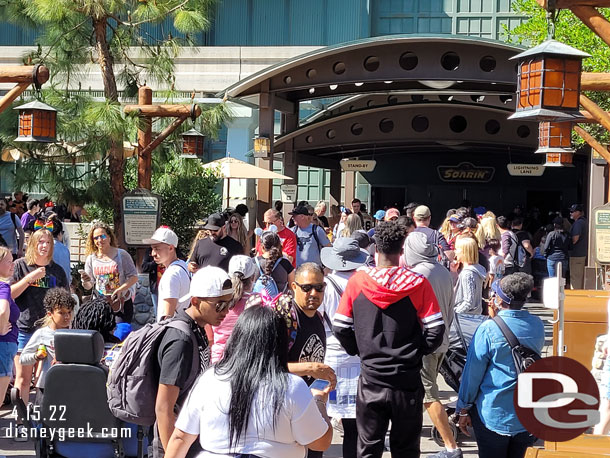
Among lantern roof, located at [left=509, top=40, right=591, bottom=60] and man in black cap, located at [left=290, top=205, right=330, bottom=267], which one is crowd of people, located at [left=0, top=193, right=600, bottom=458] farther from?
man in black cap, located at [left=290, top=205, right=330, bottom=267]

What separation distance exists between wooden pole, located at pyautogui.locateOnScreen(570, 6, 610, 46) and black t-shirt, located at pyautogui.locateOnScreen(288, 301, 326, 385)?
2.89 meters

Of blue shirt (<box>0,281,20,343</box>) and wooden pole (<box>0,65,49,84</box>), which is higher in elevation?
wooden pole (<box>0,65,49,84</box>)

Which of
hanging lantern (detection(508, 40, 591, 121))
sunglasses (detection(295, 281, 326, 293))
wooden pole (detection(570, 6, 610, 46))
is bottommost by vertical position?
sunglasses (detection(295, 281, 326, 293))

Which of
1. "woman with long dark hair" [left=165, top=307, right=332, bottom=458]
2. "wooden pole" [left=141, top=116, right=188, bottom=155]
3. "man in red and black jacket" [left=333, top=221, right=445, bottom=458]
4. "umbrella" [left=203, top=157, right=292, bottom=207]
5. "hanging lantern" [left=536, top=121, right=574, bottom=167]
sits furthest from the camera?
"umbrella" [left=203, top=157, right=292, bottom=207]

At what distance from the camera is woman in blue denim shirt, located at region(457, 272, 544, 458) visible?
5.52 metres

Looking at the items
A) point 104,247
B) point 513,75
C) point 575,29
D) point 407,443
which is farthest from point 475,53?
point 407,443

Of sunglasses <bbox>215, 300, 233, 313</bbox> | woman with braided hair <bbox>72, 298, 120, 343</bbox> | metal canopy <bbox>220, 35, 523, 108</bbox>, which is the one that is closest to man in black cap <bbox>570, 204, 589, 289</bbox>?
metal canopy <bbox>220, 35, 523, 108</bbox>

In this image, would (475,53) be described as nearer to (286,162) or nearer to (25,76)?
(286,162)

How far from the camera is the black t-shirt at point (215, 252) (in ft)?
30.9

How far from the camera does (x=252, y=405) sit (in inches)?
137

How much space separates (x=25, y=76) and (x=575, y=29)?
15.8 meters

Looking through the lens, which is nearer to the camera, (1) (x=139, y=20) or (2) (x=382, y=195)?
(1) (x=139, y=20)

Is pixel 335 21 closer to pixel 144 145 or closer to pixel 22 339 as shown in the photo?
pixel 144 145

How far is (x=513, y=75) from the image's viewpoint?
18281 mm
